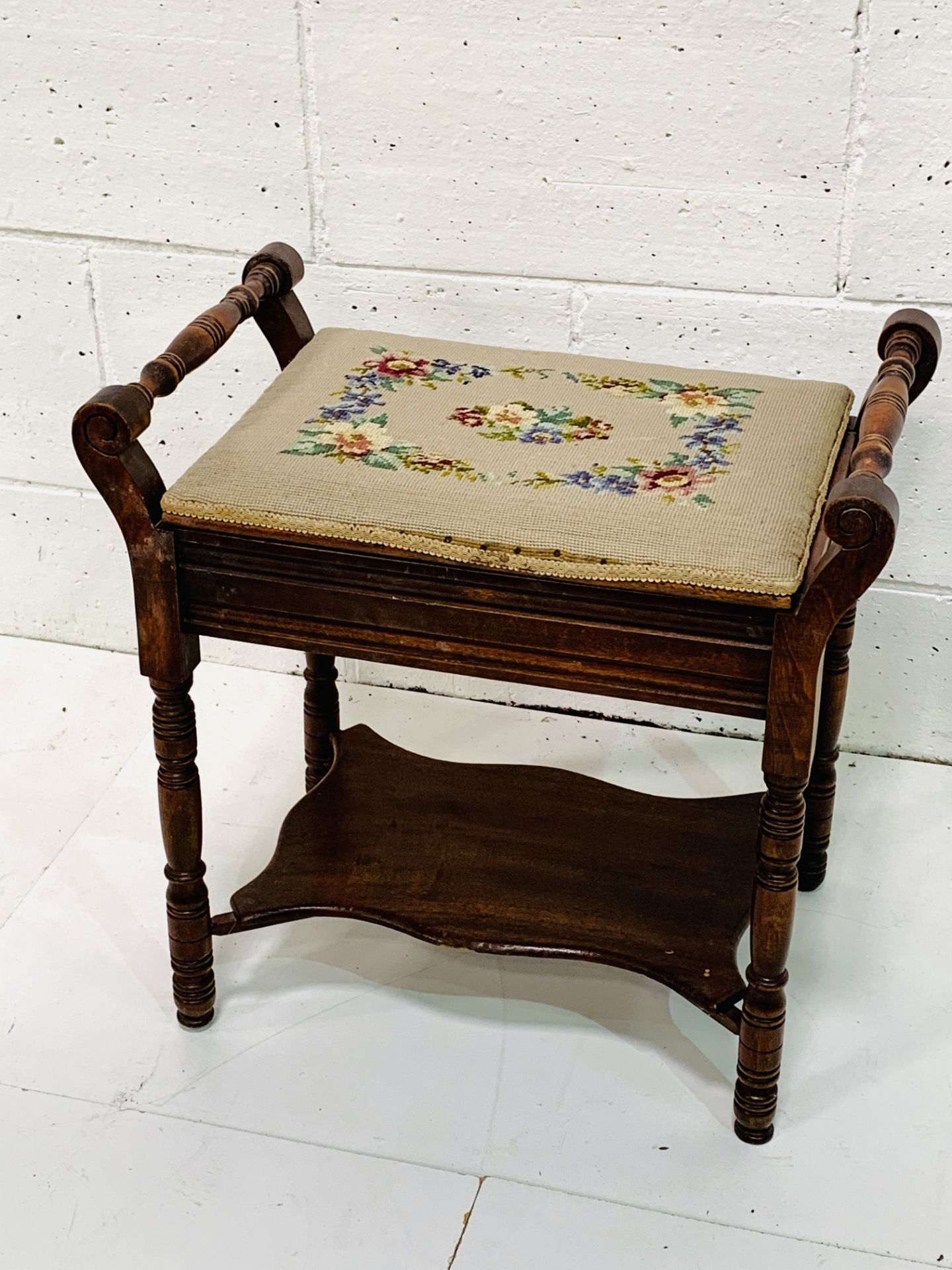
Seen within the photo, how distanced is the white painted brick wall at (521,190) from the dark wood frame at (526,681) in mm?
285

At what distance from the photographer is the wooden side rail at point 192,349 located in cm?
122

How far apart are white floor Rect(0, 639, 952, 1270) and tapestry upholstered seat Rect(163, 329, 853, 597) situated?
0.56 meters

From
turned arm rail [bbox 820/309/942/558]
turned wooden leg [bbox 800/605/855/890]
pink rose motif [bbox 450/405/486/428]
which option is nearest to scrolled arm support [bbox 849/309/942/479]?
turned arm rail [bbox 820/309/942/558]

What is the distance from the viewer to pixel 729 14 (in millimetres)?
1619

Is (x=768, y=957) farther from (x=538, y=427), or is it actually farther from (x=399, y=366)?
(x=399, y=366)

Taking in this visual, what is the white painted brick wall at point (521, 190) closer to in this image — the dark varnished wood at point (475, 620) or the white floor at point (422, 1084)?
the white floor at point (422, 1084)

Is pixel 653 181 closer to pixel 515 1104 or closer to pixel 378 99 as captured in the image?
pixel 378 99

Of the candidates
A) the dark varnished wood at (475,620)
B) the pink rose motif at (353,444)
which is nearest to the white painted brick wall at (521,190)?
the pink rose motif at (353,444)

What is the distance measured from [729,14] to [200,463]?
31.0 inches

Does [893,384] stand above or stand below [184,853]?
above

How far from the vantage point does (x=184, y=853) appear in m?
1.43

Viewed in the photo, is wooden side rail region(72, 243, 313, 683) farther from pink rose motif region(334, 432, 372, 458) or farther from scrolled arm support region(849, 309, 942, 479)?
scrolled arm support region(849, 309, 942, 479)

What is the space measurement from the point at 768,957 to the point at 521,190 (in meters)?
0.93

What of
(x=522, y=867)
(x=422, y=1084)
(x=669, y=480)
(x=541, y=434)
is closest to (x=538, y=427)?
(x=541, y=434)
